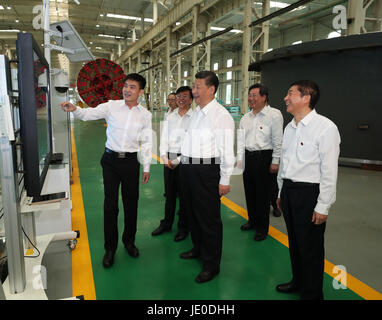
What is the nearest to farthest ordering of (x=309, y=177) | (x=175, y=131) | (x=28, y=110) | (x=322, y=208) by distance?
1. (x=28, y=110)
2. (x=322, y=208)
3. (x=309, y=177)
4. (x=175, y=131)

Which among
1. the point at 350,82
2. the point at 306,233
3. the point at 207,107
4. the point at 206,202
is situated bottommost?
the point at 306,233

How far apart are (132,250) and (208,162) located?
58.0 inches

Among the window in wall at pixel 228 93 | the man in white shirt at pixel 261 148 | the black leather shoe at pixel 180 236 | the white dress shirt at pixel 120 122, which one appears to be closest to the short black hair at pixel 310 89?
the man in white shirt at pixel 261 148

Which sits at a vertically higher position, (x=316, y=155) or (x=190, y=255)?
(x=316, y=155)

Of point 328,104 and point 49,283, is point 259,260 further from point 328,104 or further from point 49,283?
point 328,104

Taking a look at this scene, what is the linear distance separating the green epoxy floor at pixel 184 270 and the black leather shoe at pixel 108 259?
51 millimetres

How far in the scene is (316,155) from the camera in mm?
2348

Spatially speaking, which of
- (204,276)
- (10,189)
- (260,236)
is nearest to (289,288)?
(204,276)

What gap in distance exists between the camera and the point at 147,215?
4.73 m

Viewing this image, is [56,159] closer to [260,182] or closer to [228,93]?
[260,182]

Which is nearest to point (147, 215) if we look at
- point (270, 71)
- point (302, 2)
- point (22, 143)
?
point (22, 143)

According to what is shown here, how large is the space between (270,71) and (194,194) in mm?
7322

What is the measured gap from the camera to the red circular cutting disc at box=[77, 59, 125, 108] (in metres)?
4.62

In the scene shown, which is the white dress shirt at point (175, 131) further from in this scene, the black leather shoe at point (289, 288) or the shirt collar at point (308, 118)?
the black leather shoe at point (289, 288)
